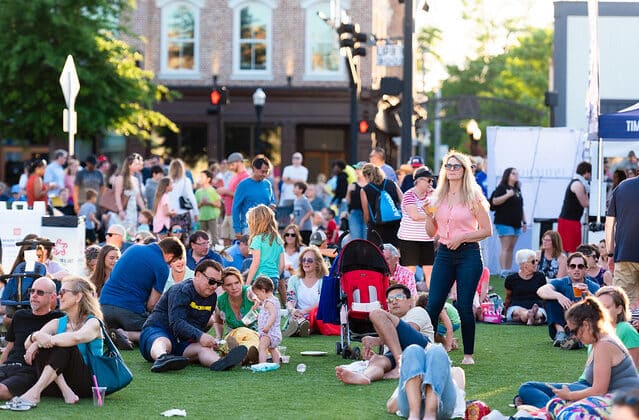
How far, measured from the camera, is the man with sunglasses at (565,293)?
→ 1387 centimetres

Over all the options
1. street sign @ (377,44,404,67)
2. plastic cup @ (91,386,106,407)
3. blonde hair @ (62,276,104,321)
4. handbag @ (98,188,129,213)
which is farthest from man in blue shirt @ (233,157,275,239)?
plastic cup @ (91,386,106,407)

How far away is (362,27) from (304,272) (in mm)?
29815

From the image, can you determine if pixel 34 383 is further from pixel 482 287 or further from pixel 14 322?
pixel 482 287

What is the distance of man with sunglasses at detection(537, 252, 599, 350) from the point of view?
1387 centimetres

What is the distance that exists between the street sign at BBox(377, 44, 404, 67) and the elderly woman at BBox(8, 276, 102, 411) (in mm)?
12963

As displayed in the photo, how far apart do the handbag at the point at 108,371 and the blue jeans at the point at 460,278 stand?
3020 millimetres

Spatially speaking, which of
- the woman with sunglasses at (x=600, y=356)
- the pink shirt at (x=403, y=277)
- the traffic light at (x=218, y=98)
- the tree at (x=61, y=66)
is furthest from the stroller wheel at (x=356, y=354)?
the traffic light at (x=218, y=98)

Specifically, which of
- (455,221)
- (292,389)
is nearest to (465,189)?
(455,221)

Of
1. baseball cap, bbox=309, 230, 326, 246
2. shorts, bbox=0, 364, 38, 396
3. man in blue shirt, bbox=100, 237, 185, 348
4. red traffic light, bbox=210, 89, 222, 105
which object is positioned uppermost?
red traffic light, bbox=210, 89, 222, 105

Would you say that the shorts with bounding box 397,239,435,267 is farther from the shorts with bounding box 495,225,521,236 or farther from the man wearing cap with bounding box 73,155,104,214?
the man wearing cap with bounding box 73,155,104,214

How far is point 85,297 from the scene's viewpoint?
401 inches

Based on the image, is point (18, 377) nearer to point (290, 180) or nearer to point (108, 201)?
point (108, 201)

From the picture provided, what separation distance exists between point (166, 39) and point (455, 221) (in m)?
35.1

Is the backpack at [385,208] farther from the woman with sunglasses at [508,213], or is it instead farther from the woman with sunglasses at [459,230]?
the woman with sunglasses at [459,230]
